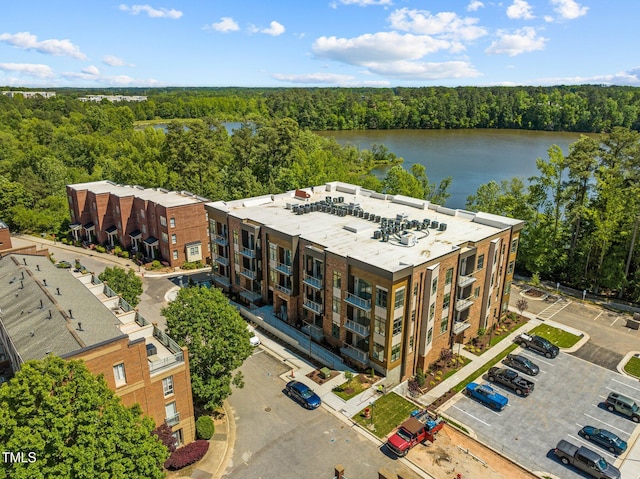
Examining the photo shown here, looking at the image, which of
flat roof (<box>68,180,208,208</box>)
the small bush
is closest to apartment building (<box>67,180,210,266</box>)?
flat roof (<box>68,180,208,208</box>)

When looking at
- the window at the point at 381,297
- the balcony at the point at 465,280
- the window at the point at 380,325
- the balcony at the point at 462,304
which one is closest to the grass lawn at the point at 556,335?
the balcony at the point at 462,304

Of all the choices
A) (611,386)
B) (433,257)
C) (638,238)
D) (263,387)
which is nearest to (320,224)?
(433,257)

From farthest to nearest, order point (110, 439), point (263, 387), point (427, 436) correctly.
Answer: point (263, 387)
point (427, 436)
point (110, 439)

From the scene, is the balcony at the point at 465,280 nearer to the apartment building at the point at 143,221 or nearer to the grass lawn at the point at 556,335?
the grass lawn at the point at 556,335

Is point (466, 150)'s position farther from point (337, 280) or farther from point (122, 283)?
point (122, 283)

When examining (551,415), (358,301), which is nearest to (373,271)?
(358,301)

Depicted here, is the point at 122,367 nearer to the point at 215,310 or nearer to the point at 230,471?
the point at 215,310

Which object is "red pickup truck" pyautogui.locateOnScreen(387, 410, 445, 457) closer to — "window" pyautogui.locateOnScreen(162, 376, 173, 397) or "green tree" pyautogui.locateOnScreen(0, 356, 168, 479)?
"window" pyautogui.locateOnScreen(162, 376, 173, 397)
